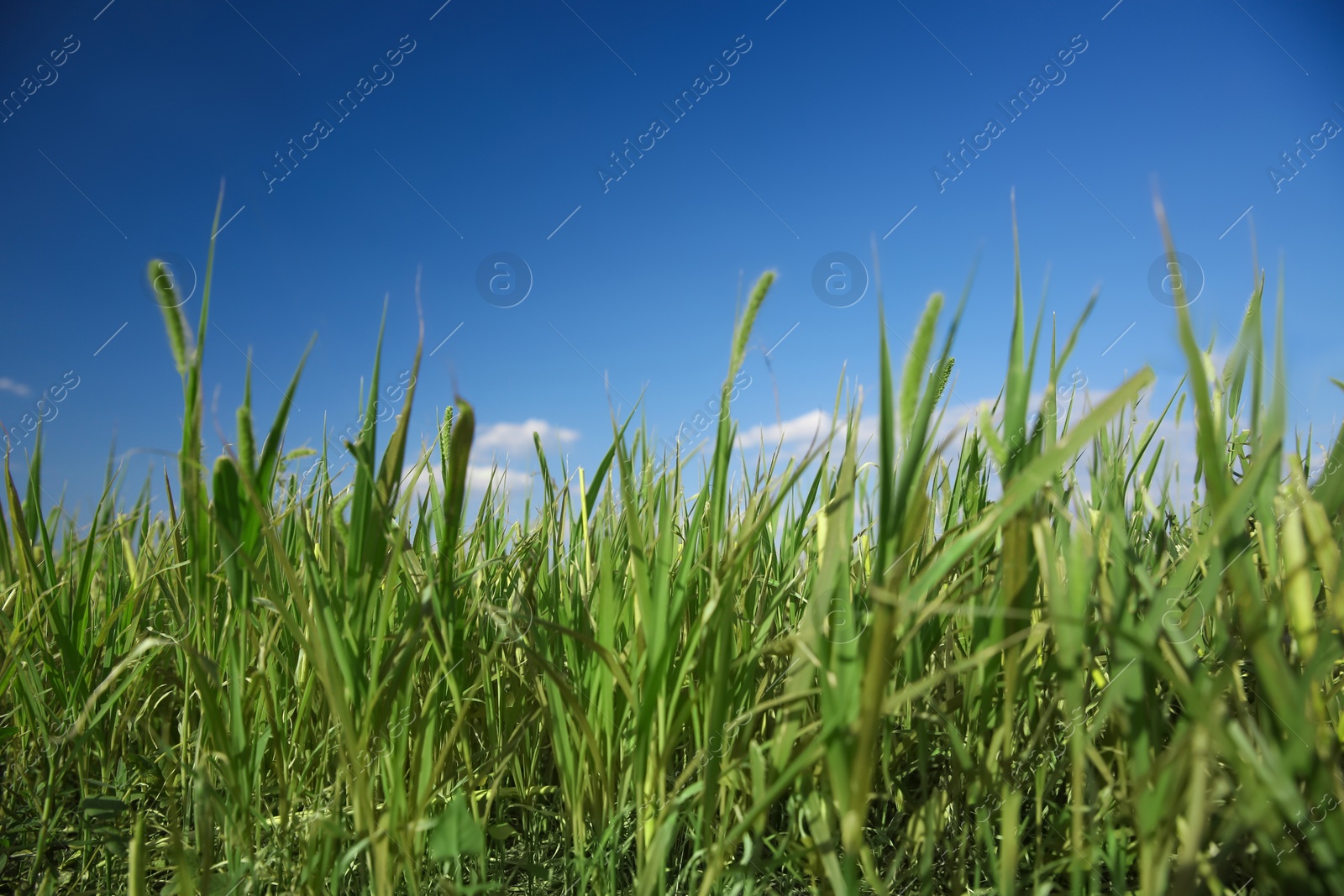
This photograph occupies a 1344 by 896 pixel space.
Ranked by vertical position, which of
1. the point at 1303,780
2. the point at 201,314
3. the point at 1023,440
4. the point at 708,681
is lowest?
the point at 1303,780

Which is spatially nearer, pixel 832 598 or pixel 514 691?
pixel 832 598

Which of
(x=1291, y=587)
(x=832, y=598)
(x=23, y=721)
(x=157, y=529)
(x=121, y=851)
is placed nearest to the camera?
(x=1291, y=587)

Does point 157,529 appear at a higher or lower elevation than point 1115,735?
higher

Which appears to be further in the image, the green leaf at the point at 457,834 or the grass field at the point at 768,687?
the green leaf at the point at 457,834

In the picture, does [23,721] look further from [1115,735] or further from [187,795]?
[1115,735]

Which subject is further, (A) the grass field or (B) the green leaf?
(B) the green leaf

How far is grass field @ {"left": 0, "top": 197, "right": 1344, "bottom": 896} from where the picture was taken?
703 mm

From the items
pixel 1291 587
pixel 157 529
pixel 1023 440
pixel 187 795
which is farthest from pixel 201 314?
pixel 157 529

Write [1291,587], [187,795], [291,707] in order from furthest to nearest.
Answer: [291,707] < [187,795] < [1291,587]

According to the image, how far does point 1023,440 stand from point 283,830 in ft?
3.64

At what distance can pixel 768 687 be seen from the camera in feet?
4.08

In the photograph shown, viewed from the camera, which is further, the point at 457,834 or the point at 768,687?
the point at 768,687

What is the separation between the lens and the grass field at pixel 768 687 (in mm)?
703

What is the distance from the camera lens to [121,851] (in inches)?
38.5
